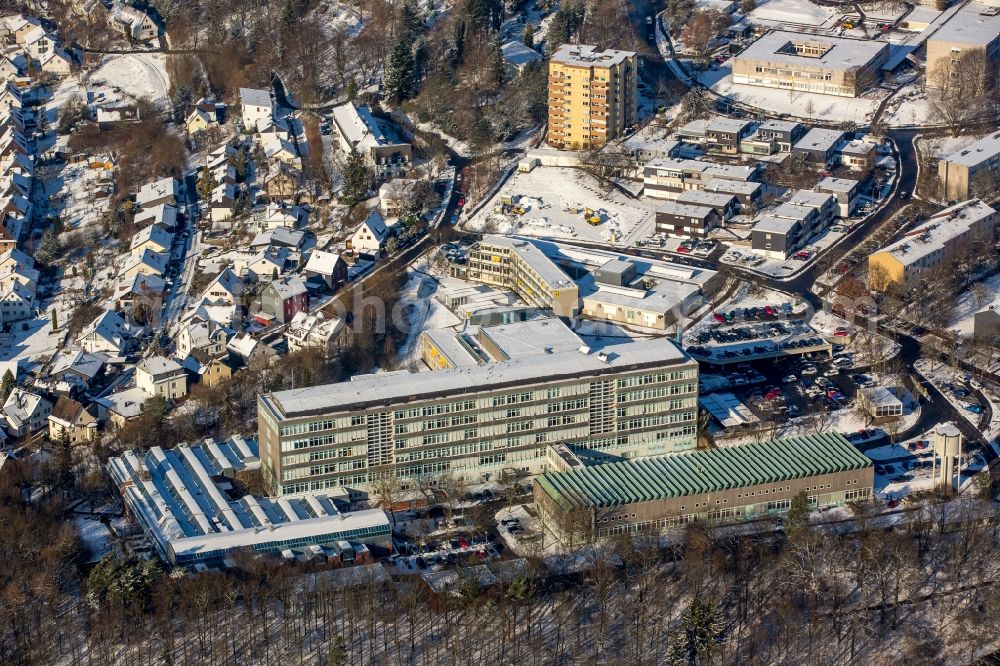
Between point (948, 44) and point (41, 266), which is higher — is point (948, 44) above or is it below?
above

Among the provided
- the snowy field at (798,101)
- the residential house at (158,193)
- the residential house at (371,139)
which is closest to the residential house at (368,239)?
the residential house at (371,139)

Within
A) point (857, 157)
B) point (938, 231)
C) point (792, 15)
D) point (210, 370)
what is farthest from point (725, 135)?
point (210, 370)

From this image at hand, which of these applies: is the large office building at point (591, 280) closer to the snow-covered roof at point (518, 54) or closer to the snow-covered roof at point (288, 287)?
the snow-covered roof at point (288, 287)

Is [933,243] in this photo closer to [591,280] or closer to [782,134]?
[782,134]

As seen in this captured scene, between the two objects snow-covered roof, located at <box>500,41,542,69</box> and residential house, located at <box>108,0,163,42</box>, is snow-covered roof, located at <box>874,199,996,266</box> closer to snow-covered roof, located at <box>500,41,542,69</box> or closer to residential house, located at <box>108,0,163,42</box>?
snow-covered roof, located at <box>500,41,542,69</box>

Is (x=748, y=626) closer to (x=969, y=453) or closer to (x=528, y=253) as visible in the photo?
(x=969, y=453)

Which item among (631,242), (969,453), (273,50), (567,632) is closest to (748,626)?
(567,632)

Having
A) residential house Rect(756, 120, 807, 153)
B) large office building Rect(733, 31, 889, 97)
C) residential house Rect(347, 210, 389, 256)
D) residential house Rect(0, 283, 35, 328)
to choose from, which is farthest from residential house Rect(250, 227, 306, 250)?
large office building Rect(733, 31, 889, 97)
